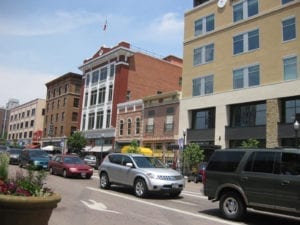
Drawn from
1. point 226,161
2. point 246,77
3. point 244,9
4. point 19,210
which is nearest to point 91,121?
point 246,77

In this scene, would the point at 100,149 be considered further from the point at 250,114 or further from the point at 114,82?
the point at 250,114

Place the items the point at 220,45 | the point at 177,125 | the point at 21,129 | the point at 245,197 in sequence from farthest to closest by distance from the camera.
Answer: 1. the point at 21,129
2. the point at 177,125
3. the point at 220,45
4. the point at 245,197

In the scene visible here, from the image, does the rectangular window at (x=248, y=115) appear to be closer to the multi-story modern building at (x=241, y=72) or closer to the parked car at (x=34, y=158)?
the multi-story modern building at (x=241, y=72)

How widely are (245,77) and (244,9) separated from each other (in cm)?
663

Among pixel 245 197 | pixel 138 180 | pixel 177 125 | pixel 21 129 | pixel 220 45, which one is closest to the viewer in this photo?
pixel 245 197

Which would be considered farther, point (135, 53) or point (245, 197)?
point (135, 53)

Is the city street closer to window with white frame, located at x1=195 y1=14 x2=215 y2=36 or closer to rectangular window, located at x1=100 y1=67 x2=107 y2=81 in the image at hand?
window with white frame, located at x1=195 y1=14 x2=215 y2=36

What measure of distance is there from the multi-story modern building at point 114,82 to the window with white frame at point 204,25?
51.2 ft

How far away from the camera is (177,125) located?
43.0 metres

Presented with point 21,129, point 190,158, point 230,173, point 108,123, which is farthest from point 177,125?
point 21,129

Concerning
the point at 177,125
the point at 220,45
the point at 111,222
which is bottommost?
the point at 111,222

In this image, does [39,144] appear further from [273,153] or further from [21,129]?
[273,153]

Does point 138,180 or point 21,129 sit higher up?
point 21,129

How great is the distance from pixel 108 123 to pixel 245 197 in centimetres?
4662
